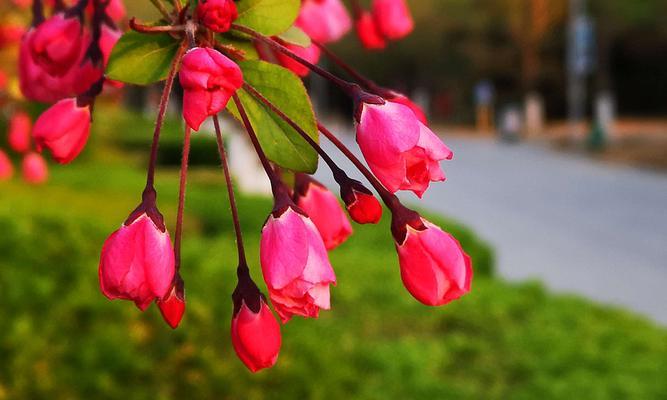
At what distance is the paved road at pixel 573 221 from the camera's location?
349 inches

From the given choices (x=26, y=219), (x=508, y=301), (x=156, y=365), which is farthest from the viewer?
(x=508, y=301)

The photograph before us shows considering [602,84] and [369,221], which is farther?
[602,84]

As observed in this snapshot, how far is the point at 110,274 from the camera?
2.37 feet

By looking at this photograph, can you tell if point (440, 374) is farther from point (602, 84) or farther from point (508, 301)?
point (602, 84)

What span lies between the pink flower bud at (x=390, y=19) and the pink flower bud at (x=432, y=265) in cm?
45

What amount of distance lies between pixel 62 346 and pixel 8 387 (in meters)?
0.23

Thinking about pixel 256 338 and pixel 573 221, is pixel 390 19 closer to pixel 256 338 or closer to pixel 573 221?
pixel 256 338

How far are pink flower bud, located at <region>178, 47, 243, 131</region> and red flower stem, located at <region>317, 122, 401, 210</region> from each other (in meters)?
0.12

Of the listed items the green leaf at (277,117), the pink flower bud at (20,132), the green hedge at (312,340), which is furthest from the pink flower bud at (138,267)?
the green hedge at (312,340)

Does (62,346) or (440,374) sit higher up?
(62,346)

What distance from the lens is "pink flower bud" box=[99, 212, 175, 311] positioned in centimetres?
72

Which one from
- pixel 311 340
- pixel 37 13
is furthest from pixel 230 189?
pixel 311 340

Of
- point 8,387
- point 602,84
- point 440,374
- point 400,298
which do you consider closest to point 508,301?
point 400,298

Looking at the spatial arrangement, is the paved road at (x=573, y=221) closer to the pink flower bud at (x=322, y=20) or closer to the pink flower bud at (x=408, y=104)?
the pink flower bud at (x=322, y=20)
